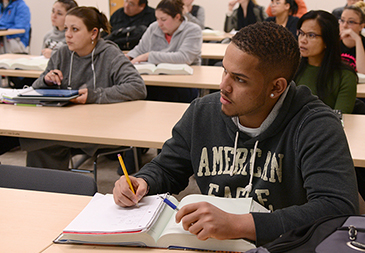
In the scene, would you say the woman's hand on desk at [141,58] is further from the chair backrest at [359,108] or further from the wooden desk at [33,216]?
the wooden desk at [33,216]

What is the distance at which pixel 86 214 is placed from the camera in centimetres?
108

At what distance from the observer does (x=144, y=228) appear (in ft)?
3.15

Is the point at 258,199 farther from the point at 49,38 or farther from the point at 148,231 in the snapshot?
the point at 49,38

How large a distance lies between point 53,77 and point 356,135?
1.74 m

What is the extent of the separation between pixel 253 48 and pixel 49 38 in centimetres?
330

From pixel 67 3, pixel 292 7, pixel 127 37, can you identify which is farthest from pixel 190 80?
pixel 292 7

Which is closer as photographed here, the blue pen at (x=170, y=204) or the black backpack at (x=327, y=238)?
the black backpack at (x=327, y=238)

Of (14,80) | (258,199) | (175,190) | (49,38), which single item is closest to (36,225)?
(175,190)

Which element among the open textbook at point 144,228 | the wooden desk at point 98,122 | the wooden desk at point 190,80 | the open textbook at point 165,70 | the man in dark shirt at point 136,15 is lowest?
the wooden desk at point 98,122

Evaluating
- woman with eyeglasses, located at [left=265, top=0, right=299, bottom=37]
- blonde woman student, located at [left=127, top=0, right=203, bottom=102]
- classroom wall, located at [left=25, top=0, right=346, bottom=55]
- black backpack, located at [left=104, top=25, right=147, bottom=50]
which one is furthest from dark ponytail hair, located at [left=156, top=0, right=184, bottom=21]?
classroom wall, located at [left=25, top=0, right=346, bottom=55]

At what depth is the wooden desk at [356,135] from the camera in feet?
5.21

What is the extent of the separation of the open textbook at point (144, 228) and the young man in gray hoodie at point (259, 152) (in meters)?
0.04

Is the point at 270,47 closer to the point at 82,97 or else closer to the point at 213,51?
the point at 82,97


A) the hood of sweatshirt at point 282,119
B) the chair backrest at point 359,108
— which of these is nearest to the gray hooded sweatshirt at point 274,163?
the hood of sweatshirt at point 282,119
